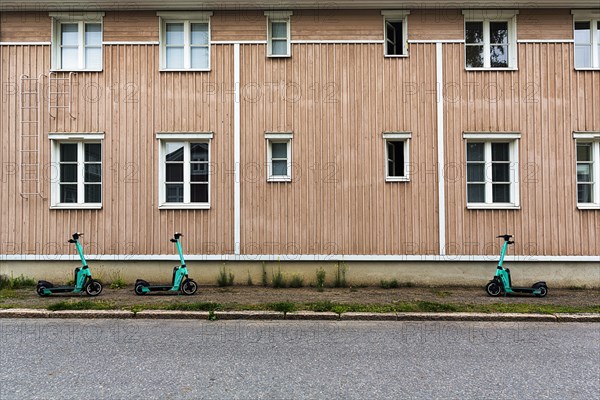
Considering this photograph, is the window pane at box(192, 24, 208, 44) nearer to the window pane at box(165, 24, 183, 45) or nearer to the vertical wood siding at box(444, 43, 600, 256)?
the window pane at box(165, 24, 183, 45)

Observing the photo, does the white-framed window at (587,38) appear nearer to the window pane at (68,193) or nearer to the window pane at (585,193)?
the window pane at (585,193)

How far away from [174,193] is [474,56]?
8401mm

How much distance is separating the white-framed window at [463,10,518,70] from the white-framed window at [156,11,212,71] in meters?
6.66

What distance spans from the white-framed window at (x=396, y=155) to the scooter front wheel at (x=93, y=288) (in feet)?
23.1

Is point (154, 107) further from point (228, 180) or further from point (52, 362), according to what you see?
point (52, 362)

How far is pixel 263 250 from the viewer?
394 inches

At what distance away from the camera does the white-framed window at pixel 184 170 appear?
10180mm

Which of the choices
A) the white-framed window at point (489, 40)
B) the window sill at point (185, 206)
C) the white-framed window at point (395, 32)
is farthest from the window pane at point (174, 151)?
the white-framed window at point (489, 40)

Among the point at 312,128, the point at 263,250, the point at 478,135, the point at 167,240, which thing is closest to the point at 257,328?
the point at 263,250

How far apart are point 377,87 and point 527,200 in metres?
4.63

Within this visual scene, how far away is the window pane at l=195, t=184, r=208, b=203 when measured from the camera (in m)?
10.2

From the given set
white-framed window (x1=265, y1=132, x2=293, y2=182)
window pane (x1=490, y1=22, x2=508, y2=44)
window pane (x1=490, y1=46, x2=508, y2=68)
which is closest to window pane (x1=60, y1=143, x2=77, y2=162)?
white-framed window (x1=265, y1=132, x2=293, y2=182)

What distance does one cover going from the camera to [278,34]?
408 inches

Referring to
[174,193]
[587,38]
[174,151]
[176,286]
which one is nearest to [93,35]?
[174,151]
